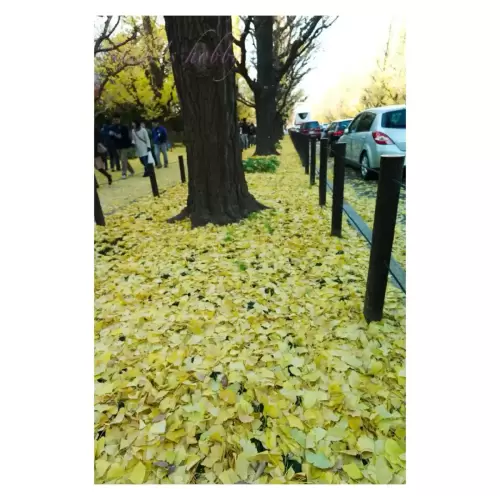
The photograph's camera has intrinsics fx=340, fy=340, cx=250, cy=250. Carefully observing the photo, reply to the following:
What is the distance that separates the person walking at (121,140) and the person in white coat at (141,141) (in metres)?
0.34

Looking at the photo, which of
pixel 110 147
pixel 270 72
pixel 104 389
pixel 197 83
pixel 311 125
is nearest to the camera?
pixel 104 389

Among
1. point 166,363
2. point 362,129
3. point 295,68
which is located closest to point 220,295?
point 166,363

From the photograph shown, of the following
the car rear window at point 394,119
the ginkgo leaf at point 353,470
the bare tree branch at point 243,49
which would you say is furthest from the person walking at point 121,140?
the ginkgo leaf at point 353,470

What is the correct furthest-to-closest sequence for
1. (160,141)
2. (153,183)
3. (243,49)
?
(153,183) → (160,141) → (243,49)

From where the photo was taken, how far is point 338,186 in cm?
310

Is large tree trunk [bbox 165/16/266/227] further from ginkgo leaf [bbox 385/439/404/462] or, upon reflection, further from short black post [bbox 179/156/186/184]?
ginkgo leaf [bbox 385/439/404/462]

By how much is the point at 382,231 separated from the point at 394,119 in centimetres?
101

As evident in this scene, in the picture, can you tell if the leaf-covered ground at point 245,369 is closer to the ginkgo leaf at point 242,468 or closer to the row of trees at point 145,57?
the ginkgo leaf at point 242,468

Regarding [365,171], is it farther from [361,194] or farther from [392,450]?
[392,450]

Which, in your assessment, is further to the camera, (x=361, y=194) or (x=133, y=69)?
(x=361, y=194)

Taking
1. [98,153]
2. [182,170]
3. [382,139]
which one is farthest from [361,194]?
[98,153]

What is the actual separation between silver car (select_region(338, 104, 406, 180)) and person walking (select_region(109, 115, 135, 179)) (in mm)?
1947

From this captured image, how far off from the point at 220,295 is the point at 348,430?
1180 millimetres

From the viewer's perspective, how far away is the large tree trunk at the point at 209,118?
2.74 metres
